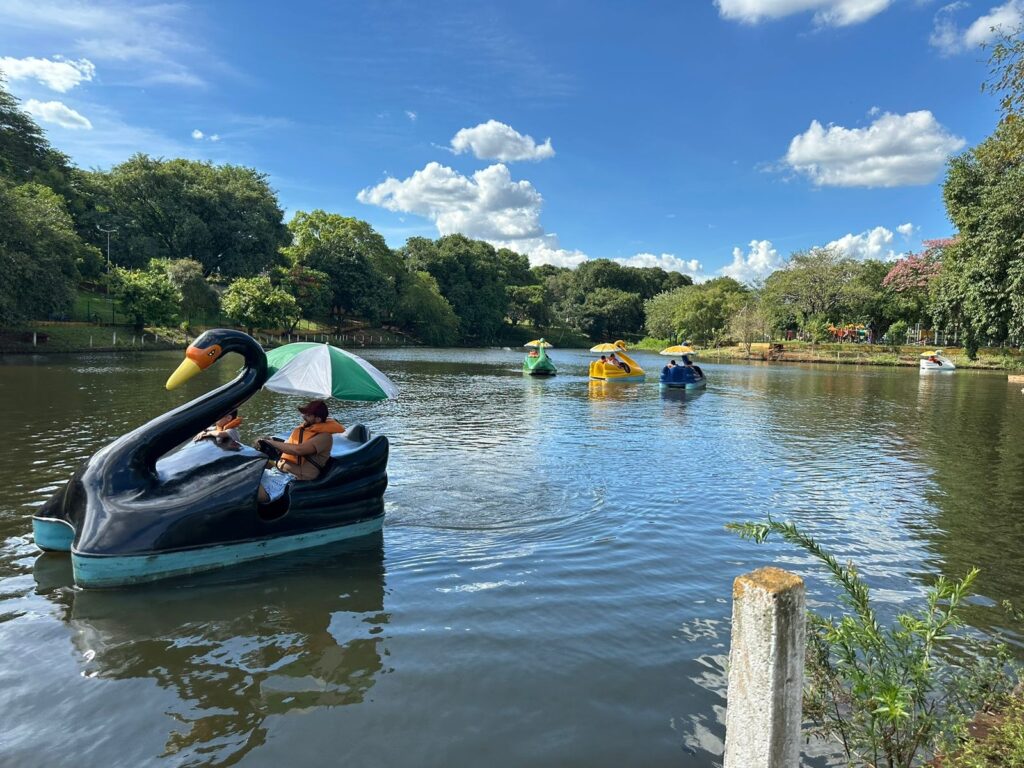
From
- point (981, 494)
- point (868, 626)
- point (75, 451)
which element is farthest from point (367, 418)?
point (868, 626)

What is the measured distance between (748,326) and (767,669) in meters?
71.5

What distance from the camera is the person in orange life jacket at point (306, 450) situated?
721cm

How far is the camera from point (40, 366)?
29.0 m

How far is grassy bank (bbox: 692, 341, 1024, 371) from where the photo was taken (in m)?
51.7

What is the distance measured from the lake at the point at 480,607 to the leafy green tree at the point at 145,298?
111ft

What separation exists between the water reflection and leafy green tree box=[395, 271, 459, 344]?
69725 mm

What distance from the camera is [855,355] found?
5772 cm

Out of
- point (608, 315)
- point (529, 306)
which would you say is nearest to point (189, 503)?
point (529, 306)

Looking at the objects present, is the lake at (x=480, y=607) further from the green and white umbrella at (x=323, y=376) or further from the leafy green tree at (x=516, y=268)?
the leafy green tree at (x=516, y=268)

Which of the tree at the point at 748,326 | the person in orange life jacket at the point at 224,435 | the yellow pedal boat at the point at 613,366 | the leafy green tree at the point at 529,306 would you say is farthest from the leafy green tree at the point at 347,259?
the person in orange life jacket at the point at 224,435

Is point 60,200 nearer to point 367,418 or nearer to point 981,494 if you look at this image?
point 367,418

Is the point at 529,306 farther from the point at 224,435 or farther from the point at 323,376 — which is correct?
the point at 224,435

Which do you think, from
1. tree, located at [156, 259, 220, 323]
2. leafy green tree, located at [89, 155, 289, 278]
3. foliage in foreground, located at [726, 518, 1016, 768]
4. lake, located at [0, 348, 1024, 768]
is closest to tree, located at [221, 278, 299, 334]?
tree, located at [156, 259, 220, 323]

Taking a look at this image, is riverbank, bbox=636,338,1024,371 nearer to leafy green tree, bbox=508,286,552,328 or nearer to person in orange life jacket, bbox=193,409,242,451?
leafy green tree, bbox=508,286,552,328
